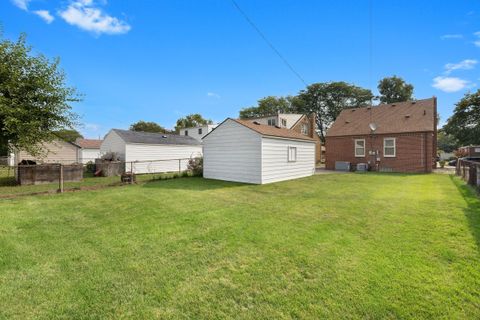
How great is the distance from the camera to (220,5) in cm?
762

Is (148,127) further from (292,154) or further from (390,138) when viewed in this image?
(390,138)

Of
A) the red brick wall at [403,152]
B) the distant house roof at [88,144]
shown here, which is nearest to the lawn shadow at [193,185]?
the red brick wall at [403,152]

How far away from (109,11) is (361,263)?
10350 millimetres

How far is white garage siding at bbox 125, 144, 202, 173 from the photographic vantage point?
19.8 meters

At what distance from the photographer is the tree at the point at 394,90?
149 ft

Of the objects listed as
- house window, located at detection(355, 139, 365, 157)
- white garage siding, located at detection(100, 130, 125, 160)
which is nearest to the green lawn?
white garage siding, located at detection(100, 130, 125, 160)

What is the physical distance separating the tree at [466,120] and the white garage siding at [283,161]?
1168 inches

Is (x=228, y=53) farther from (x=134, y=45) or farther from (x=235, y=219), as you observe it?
(x=235, y=219)

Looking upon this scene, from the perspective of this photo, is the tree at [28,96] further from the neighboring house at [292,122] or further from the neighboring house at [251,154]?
the neighboring house at [292,122]

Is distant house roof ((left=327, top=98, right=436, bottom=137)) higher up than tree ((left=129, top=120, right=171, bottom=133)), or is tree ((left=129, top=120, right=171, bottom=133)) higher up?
tree ((left=129, top=120, right=171, bottom=133))

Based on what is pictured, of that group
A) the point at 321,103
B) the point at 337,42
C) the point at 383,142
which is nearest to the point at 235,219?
the point at 337,42

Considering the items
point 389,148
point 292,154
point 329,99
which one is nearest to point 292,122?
point 389,148

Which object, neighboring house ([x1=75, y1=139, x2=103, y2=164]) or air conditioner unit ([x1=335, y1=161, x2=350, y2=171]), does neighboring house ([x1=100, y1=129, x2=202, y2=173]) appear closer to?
air conditioner unit ([x1=335, y1=161, x2=350, y2=171])

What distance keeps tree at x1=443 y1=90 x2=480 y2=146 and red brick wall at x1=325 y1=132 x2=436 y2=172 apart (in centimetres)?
2016
